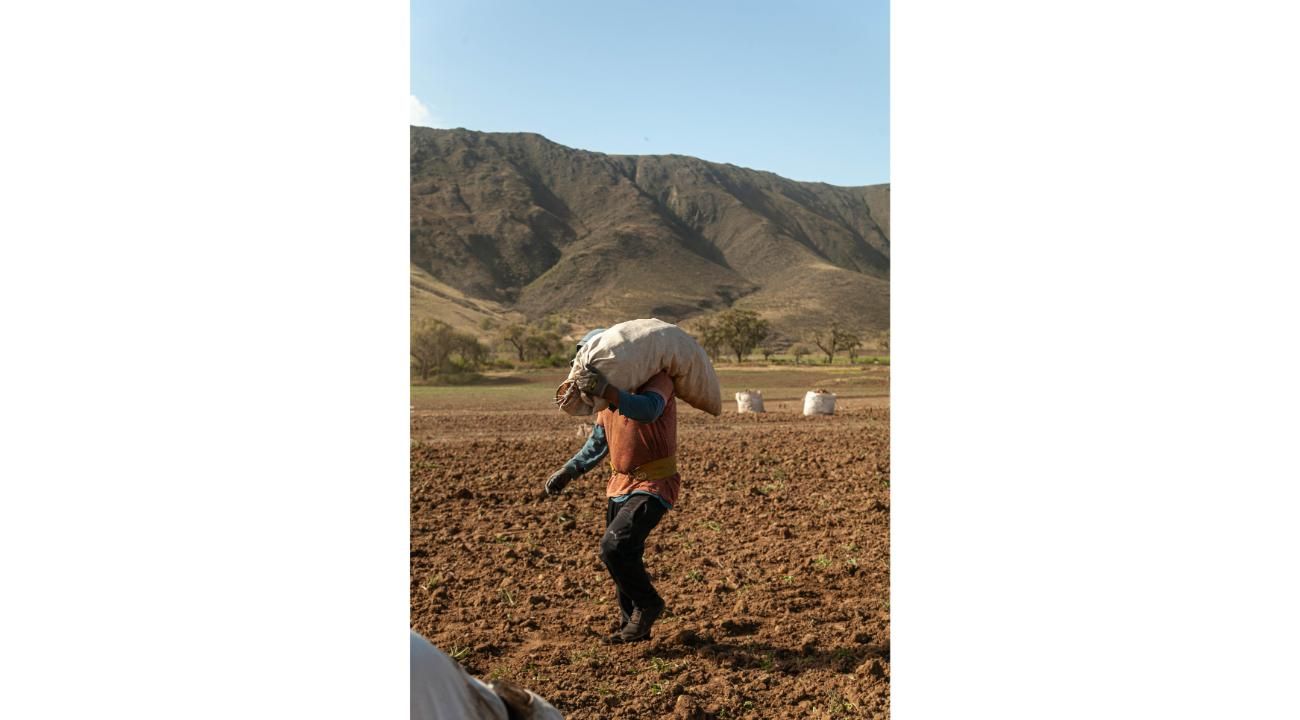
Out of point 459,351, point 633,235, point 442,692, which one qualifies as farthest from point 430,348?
point 633,235

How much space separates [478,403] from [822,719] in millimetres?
14036

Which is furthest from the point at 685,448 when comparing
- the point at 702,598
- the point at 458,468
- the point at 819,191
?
the point at 819,191

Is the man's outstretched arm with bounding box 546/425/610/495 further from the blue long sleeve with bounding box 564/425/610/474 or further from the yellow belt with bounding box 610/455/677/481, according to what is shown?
the yellow belt with bounding box 610/455/677/481

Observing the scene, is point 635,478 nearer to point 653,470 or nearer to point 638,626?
point 653,470

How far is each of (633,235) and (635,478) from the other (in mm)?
85640

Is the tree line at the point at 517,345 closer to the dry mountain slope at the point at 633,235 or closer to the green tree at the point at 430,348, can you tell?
the green tree at the point at 430,348

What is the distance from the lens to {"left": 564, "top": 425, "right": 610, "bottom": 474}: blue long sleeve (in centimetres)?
327

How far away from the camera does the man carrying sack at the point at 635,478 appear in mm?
3092

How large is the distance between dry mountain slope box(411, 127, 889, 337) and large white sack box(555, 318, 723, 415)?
53.2 m

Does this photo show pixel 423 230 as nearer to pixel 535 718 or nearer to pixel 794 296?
pixel 794 296

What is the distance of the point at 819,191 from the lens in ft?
409

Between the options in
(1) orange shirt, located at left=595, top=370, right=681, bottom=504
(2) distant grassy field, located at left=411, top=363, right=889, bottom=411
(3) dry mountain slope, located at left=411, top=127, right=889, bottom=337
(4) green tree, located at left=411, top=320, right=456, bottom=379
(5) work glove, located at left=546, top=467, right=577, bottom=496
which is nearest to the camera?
(1) orange shirt, located at left=595, top=370, right=681, bottom=504

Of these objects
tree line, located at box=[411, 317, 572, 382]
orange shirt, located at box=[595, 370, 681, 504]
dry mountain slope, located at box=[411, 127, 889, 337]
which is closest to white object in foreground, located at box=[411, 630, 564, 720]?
orange shirt, located at box=[595, 370, 681, 504]

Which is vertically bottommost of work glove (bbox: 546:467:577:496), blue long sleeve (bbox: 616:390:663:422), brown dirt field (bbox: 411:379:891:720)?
brown dirt field (bbox: 411:379:891:720)
